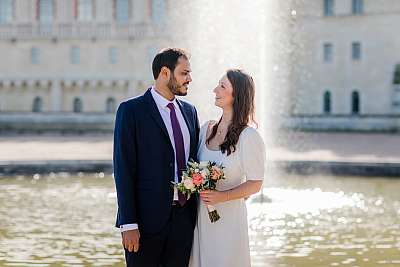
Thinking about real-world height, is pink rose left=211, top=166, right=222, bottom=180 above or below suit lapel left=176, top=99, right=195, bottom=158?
below

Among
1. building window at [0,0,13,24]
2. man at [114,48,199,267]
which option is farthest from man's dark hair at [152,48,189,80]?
building window at [0,0,13,24]

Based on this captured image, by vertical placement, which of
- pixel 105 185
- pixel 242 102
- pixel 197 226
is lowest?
pixel 105 185

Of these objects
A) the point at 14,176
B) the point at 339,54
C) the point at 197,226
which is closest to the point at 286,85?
the point at 339,54

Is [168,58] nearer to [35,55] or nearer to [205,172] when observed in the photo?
[205,172]

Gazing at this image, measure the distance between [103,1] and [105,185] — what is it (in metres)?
35.1

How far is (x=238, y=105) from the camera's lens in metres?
5.65

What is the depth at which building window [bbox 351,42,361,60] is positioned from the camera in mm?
47850

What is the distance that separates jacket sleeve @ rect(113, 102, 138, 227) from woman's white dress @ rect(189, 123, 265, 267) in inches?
18.7

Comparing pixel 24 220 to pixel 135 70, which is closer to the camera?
pixel 24 220

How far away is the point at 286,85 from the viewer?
159 ft

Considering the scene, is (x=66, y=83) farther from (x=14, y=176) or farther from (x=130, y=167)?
(x=130, y=167)

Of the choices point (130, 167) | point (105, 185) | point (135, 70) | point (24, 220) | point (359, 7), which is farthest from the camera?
point (135, 70)

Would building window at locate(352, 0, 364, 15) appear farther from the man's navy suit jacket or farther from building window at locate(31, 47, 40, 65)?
the man's navy suit jacket

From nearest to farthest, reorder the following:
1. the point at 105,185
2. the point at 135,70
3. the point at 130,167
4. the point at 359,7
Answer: the point at 130,167
the point at 105,185
the point at 359,7
the point at 135,70
